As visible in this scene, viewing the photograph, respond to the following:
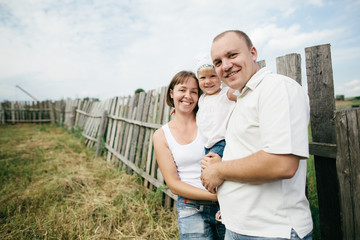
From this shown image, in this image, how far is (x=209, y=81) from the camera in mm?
1924

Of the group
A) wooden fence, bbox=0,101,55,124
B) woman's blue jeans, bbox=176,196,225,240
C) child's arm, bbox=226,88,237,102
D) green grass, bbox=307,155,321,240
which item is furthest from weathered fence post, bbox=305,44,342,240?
wooden fence, bbox=0,101,55,124

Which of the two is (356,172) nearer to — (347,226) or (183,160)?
(347,226)

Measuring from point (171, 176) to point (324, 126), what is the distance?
138 cm

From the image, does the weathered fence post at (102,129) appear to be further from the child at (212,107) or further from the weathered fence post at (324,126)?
the weathered fence post at (324,126)

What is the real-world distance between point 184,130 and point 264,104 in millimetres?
1159

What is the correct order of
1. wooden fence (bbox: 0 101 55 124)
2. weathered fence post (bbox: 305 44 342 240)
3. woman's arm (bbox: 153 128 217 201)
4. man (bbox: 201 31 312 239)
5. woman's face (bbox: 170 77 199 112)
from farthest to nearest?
wooden fence (bbox: 0 101 55 124) → woman's face (bbox: 170 77 199 112) → woman's arm (bbox: 153 128 217 201) → weathered fence post (bbox: 305 44 342 240) → man (bbox: 201 31 312 239)

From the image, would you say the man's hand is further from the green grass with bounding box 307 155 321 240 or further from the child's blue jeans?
the green grass with bounding box 307 155 321 240

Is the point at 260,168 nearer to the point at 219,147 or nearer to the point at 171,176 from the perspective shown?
the point at 219,147

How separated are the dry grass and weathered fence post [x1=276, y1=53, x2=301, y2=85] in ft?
8.19

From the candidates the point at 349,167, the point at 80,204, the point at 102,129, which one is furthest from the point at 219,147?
the point at 102,129

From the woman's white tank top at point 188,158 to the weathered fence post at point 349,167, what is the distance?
1.06 meters

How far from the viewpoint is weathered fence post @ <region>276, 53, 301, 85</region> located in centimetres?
168

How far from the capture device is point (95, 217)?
3217 mm

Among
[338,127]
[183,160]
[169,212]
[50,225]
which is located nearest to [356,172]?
[338,127]
